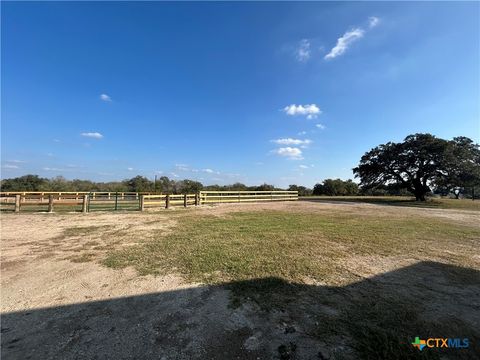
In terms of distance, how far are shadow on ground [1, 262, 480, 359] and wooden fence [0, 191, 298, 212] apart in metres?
12.3

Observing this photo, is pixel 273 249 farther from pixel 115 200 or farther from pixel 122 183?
pixel 122 183

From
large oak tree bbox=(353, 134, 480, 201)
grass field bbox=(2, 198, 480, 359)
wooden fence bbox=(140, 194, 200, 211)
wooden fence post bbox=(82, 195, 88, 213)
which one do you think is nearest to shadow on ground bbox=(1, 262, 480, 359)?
grass field bbox=(2, 198, 480, 359)

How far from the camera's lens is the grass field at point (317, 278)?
267cm

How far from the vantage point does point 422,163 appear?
25516 mm

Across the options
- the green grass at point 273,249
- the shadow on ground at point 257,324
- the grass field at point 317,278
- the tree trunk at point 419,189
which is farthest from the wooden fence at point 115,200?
the tree trunk at point 419,189

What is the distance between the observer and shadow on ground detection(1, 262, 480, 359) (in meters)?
2.46

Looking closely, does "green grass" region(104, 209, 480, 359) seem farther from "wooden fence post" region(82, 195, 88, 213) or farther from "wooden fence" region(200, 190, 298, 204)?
"wooden fence" region(200, 190, 298, 204)

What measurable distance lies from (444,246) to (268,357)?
6.82m

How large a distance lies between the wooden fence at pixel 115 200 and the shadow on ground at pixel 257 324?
12256 millimetres

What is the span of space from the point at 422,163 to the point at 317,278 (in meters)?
27.9

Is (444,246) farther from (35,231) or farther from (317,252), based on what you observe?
(35,231)

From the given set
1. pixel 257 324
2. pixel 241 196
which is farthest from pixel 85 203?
pixel 241 196

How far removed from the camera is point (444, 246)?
665cm

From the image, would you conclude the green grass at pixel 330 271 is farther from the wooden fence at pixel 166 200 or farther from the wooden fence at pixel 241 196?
the wooden fence at pixel 241 196
